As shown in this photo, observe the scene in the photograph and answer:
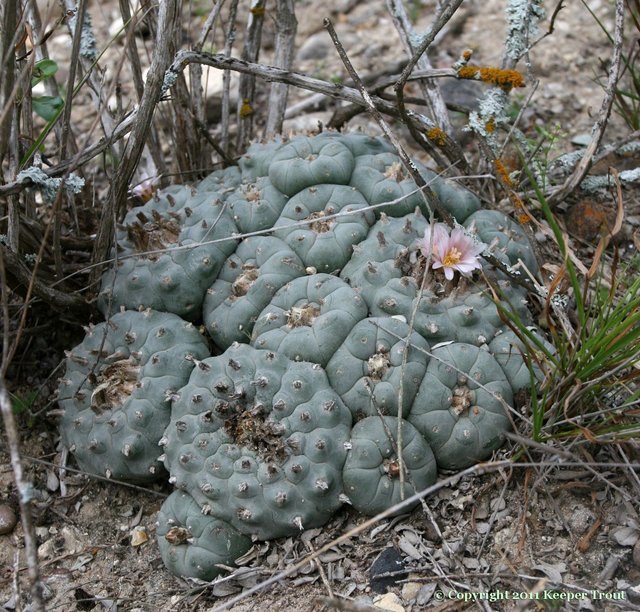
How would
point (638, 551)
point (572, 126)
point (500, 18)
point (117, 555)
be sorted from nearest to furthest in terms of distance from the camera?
point (638, 551), point (117, 555), point (572, 126), point (500, 18)

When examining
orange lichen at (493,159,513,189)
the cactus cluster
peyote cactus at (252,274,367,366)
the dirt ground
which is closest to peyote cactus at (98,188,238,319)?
the cactus cluster

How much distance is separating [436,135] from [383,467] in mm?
1424

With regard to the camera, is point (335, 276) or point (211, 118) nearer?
point (335, 276)

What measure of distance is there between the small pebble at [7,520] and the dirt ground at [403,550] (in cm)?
3

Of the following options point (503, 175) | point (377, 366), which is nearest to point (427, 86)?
point (503, 175)

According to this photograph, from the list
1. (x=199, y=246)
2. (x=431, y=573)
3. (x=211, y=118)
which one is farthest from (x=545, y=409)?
(x=211, y=118)

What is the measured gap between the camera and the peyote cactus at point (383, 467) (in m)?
2.27

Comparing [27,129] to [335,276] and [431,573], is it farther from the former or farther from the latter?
[431,573]

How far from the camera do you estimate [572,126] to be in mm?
3953

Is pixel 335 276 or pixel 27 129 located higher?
pixel 27 129

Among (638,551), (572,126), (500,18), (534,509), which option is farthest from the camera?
(500,18)

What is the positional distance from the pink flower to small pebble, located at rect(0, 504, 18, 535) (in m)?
1.74

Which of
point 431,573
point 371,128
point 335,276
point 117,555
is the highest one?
point 371,128

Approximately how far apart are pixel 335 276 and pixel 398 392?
556 mm
